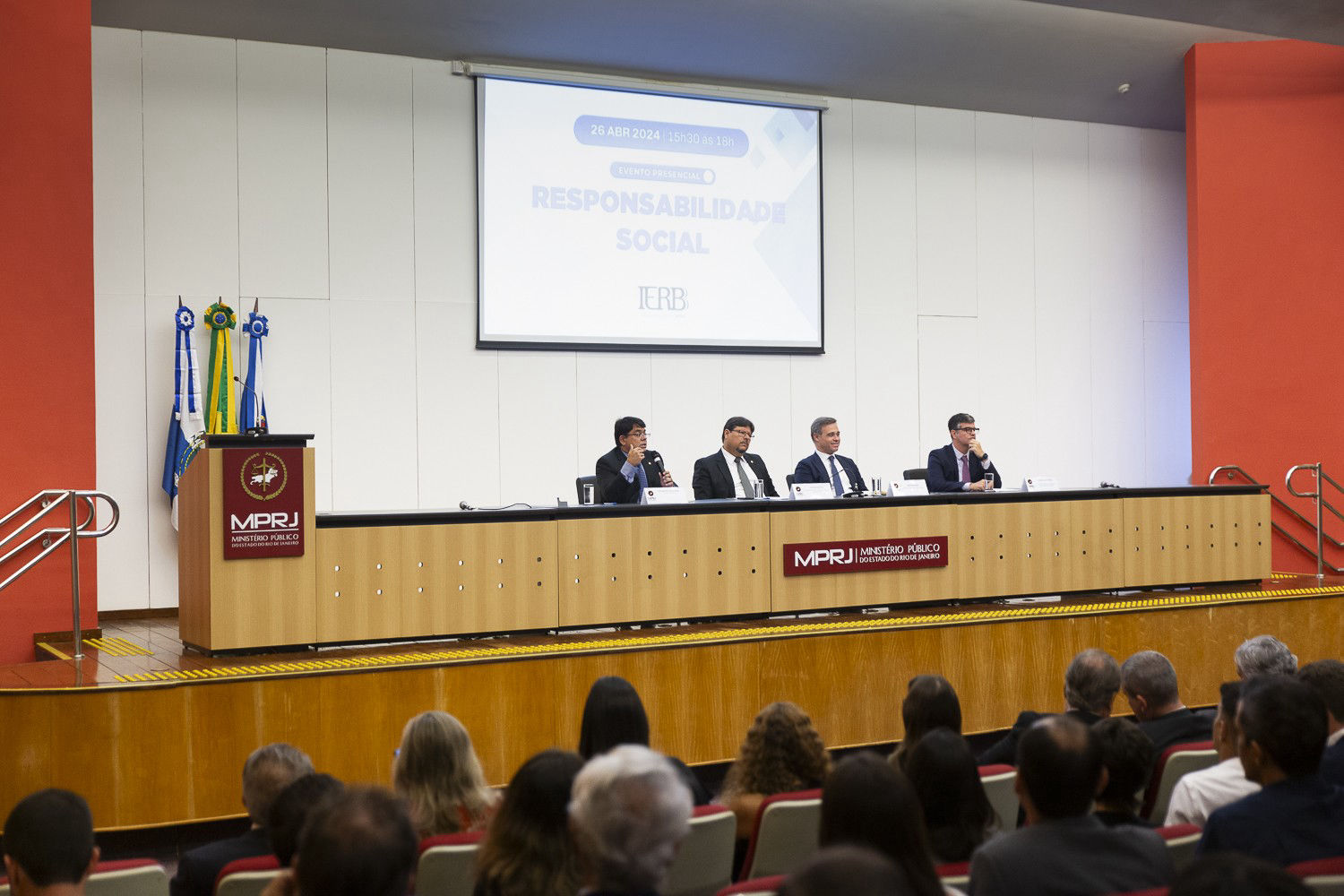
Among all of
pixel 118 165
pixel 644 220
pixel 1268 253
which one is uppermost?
pixel 118 165

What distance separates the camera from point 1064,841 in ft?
7.76

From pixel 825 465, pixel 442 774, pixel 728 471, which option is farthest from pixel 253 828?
pixel 825 465

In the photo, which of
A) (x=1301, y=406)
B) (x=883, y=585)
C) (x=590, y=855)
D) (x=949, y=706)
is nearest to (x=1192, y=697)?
(x=883, y=585)

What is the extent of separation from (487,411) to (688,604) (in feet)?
12.3

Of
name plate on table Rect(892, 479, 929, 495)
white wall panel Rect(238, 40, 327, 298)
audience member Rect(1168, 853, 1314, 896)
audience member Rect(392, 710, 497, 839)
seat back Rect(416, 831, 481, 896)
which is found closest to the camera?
audience member Rect(1168, 853, 1314, 896)

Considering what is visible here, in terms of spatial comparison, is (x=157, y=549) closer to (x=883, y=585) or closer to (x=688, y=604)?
(x=688, y=604)

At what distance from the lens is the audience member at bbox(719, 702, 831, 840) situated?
3.38 meters

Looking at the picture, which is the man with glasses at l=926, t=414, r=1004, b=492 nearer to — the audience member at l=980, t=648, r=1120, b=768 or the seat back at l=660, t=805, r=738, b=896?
the audience member at l=980, t=648, r=1120, b=768

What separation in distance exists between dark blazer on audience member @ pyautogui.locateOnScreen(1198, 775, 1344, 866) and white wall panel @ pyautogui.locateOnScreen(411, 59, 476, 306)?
746cm

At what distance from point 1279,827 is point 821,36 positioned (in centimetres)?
783

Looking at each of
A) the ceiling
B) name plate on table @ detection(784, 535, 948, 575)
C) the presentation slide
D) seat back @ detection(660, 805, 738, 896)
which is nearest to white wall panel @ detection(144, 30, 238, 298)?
the ceiling

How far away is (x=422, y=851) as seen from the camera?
2.82 metres

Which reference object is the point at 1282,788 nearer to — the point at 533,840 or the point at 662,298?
the point at 533,840

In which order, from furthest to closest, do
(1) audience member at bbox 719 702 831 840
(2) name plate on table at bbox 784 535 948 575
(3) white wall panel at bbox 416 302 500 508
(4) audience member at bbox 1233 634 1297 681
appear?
(3) white wall panel at bbox 416 302 500 508 < (2) name plate on table at bbox 784 535 948 575 < (4) audience member at bbox 1233 634 1297 681 < (1) audience member at bbox 719 702 831 840
